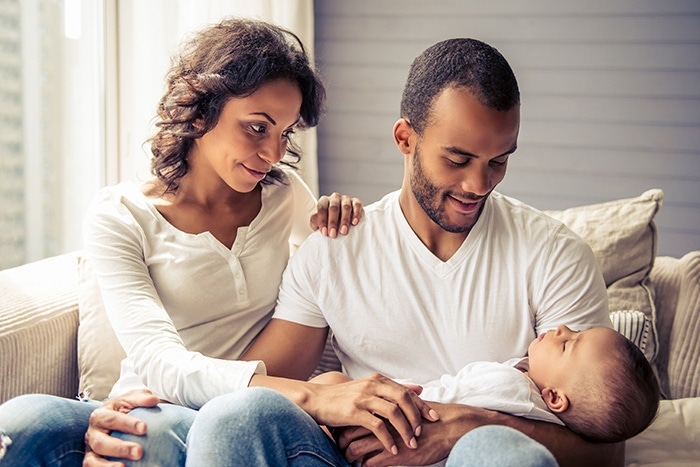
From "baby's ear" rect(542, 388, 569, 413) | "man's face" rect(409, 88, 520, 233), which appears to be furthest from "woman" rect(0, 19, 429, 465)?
"baby's ear" rect(542, 388, 569, 413)

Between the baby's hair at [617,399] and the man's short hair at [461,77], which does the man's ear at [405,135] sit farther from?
the baby's hair at [617,399]

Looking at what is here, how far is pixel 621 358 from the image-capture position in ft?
5.29

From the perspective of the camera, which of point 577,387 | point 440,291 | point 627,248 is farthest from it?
point 627,248

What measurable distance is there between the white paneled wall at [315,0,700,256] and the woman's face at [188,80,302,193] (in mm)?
1913

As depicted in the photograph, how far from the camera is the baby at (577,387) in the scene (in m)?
1.60

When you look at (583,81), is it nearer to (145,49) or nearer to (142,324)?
(145,49)

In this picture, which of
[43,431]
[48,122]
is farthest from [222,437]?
[48,122]

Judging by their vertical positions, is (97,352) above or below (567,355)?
below

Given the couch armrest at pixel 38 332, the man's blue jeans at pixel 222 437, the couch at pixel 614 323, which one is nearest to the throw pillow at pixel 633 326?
the couch at pixel 614 323

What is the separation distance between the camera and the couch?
1.94 m

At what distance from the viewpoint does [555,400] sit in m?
1.68

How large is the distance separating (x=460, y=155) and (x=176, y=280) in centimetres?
72

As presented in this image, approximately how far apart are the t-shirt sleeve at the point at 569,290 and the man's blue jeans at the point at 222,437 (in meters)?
0.48

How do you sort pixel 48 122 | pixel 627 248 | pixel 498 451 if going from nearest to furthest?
pixel 498 451 → pixel 627 248 → pixel 48 122
